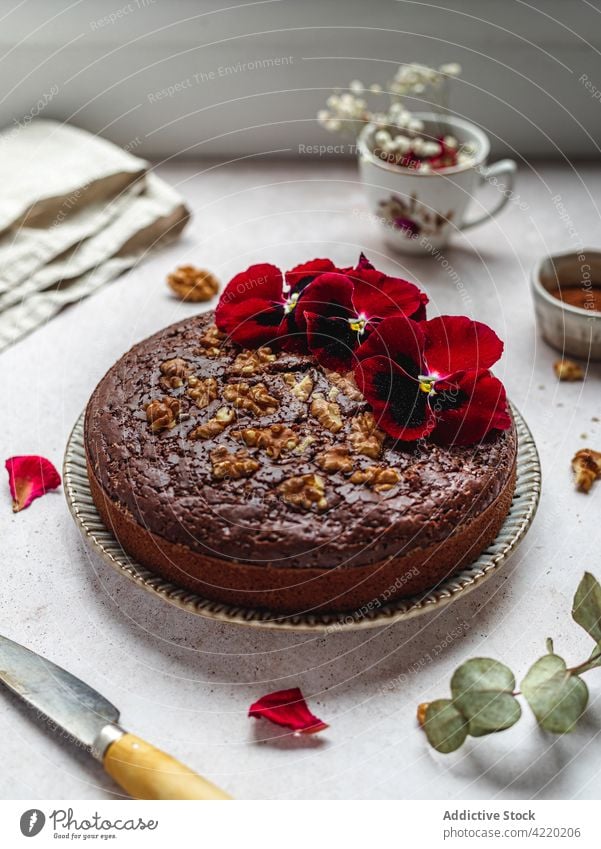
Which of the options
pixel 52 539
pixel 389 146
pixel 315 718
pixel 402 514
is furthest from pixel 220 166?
pixel 315 718

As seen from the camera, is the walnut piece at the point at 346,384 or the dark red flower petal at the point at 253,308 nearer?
the walnut piece at the point at 346,384

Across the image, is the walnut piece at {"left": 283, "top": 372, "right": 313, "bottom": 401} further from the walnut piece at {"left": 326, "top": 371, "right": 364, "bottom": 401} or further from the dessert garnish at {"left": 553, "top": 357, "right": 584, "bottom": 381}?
the dessert garnish at {"left": 553, "top": 357, "right": 584, "bottom": 381}

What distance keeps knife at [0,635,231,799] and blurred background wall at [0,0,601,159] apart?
5.37ft

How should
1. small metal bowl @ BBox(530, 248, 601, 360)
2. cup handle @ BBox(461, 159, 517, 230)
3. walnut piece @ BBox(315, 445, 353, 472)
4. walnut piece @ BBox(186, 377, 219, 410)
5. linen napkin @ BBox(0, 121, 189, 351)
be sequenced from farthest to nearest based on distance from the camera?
cup handle @ BBox(461, 159, 517, 230)
linen napkin @ BBox(0, 121, 189, 351)
small metal bowl @ BBox(530, 248, 601, 360)
walnut piece @ BBox(186, 377, 219, 410)
walnut piece @ BBox(315, 445, 353, 472)

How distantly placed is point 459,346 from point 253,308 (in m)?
0.34

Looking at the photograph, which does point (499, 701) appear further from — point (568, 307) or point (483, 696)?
point (568, 307)

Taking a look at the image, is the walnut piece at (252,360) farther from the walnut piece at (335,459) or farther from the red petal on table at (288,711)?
the red petal on table at (288,711)

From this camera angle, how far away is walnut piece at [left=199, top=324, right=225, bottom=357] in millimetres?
1467

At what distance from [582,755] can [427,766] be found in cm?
20

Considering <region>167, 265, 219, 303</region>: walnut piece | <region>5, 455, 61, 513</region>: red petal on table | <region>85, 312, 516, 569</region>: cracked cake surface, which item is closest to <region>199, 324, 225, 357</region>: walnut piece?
<region>85, 312, 516, 569</region>: cracked cake surface

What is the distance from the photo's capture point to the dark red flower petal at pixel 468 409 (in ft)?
4.38

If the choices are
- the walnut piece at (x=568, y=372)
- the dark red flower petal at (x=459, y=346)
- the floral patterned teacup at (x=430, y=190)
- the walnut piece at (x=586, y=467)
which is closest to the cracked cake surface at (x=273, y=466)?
the dark red flower petal at (x=459, y=346)

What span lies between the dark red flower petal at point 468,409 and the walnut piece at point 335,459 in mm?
148

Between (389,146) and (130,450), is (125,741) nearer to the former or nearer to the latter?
(130,450)
